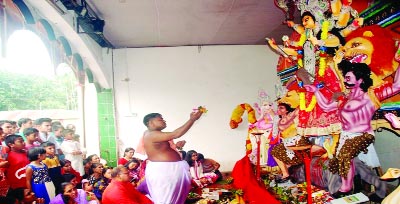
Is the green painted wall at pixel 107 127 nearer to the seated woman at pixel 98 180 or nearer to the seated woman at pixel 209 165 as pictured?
the seated woman at pixel 209 165

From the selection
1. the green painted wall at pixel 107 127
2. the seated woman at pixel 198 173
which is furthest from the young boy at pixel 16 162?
the green painted wall at pixel 107 127

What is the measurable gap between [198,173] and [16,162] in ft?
10.9

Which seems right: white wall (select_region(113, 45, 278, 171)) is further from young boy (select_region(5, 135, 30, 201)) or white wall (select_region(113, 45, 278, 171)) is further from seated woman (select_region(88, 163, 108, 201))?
young boy (select_region(5, 135, 30, 201))

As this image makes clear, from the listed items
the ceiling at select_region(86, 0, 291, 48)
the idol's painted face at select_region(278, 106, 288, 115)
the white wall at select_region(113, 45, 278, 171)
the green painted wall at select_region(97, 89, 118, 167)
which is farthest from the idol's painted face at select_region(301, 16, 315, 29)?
the green painted wall at select_region(97, 89, 118, 167)

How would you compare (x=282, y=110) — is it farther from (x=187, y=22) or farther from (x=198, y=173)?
(x=187, y=22)

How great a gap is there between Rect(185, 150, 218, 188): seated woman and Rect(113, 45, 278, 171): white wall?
3.05 feet

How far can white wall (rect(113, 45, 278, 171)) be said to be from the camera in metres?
7.16

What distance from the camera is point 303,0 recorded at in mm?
3773

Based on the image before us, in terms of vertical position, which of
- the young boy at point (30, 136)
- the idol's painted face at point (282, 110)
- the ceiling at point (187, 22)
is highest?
the ceiling at point (187, 22)

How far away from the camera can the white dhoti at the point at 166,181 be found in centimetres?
395

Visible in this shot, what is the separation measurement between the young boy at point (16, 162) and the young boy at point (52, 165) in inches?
11.9

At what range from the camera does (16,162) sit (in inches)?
139

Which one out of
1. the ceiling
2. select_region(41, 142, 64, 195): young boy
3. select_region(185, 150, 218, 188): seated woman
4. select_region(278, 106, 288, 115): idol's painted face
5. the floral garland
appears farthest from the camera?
select_region(185, 150, 218, 188): seated woman

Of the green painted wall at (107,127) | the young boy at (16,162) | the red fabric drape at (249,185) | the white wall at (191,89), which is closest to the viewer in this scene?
the young boy at (16,162)
